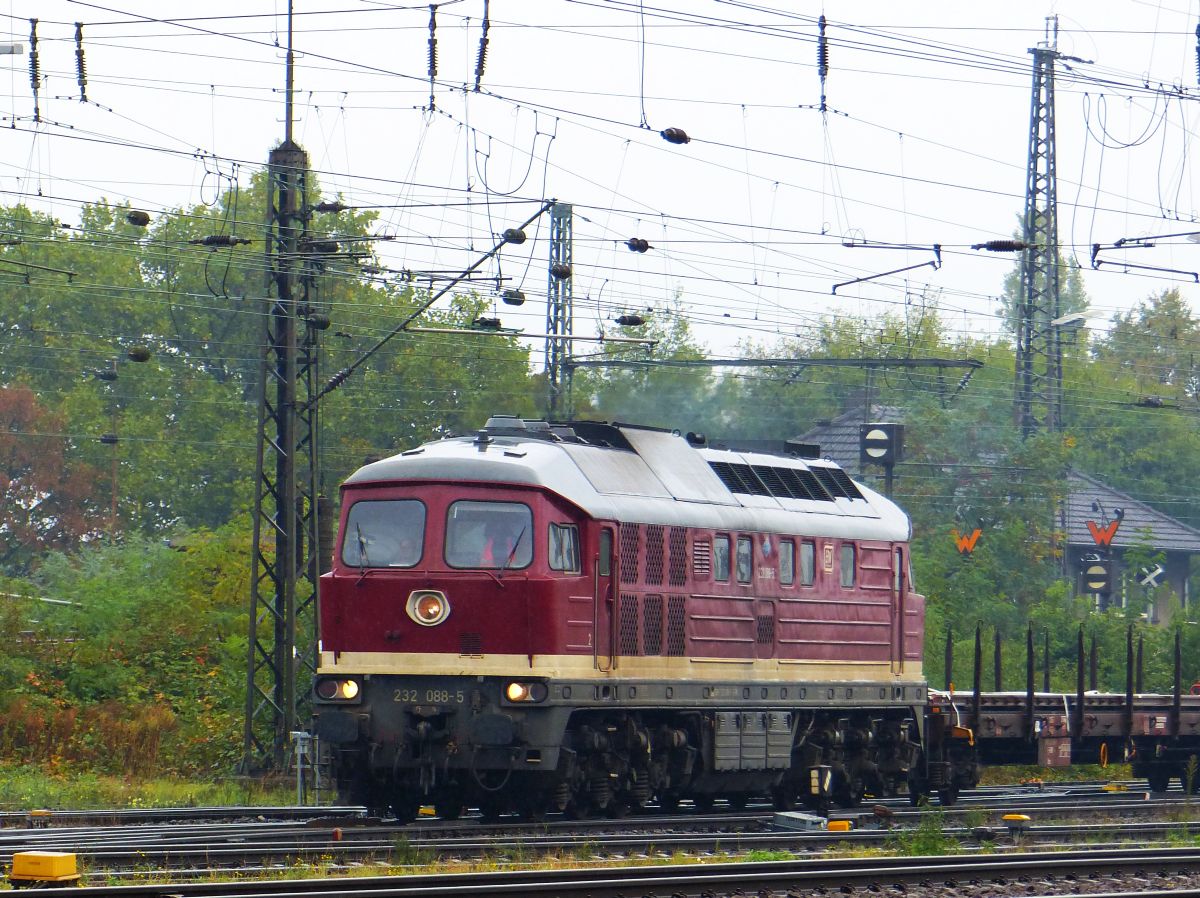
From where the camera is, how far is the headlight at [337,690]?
18.1 metres

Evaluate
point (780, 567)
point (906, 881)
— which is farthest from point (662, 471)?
point (906, 881)

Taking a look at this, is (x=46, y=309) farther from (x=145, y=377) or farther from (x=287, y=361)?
(x=287, y=361)

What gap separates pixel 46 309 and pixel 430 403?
17026mm

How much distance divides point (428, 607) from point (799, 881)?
18.7 feet

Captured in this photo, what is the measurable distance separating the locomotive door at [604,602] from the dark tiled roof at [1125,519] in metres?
48.6

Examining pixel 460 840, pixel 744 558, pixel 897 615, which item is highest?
pixel 744 558

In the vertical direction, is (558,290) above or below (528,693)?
above

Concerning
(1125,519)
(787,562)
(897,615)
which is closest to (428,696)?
(787,562)

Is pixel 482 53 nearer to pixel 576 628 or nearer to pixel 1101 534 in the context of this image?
pixel 576 628

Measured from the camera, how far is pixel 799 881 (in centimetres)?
1375

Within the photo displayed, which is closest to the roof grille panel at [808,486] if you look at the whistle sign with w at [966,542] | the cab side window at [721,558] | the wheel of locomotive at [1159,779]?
the cab side window at [721,558]

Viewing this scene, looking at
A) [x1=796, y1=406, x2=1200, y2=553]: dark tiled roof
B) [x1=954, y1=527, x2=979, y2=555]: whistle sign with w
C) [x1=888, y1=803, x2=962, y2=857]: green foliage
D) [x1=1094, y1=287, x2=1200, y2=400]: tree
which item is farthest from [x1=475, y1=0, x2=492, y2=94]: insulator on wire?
[x1=1094, y1=287, x2=1200, y2=400]: tree

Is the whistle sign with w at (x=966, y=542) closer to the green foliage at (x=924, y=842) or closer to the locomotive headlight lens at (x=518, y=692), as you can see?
the green foliage at (x=924, y=842)

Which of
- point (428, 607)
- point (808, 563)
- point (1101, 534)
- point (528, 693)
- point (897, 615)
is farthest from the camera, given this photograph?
point (1101, 534)
